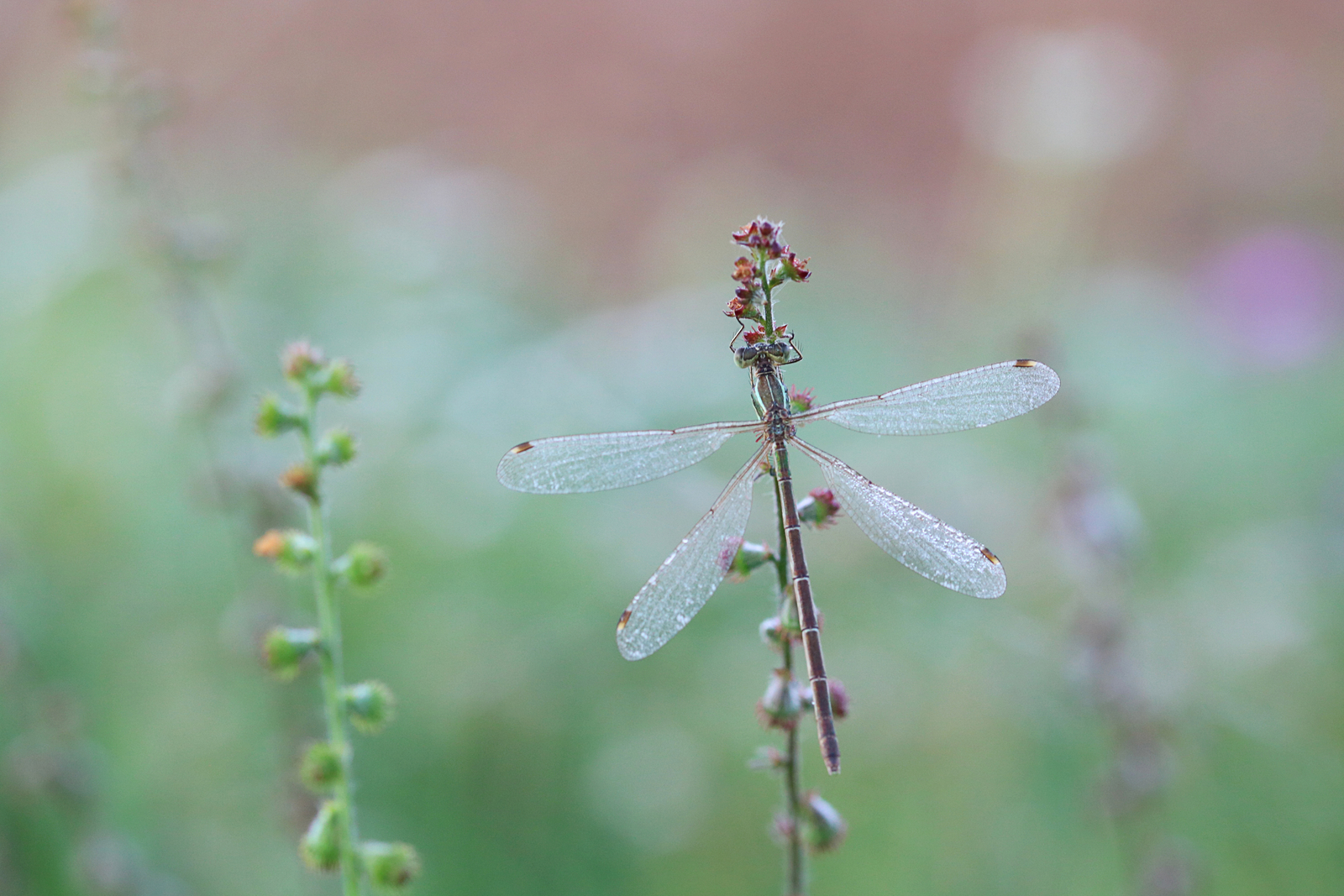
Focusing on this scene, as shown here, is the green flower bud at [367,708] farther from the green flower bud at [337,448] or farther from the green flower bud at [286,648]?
the green flower bud at [337,448]

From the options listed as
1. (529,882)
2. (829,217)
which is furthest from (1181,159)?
(529,882)

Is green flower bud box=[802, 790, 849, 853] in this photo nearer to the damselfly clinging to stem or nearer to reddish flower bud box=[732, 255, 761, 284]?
the damselfly clinging to stem

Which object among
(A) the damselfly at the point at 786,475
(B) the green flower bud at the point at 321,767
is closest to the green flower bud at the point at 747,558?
(A) the damselfly at the point at 786,475

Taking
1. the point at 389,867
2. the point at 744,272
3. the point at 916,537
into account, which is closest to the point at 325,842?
the point at 389,867

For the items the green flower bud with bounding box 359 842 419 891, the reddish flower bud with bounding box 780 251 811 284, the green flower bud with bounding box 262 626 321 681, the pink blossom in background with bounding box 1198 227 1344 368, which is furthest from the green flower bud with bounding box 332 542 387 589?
the pink blossom in background with bounding box 1198 227 1344 368

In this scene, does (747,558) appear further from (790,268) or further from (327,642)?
(327,642)

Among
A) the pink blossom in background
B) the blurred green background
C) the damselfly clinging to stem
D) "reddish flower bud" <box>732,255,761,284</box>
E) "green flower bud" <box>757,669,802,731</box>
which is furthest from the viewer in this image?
the pink blossom in background
